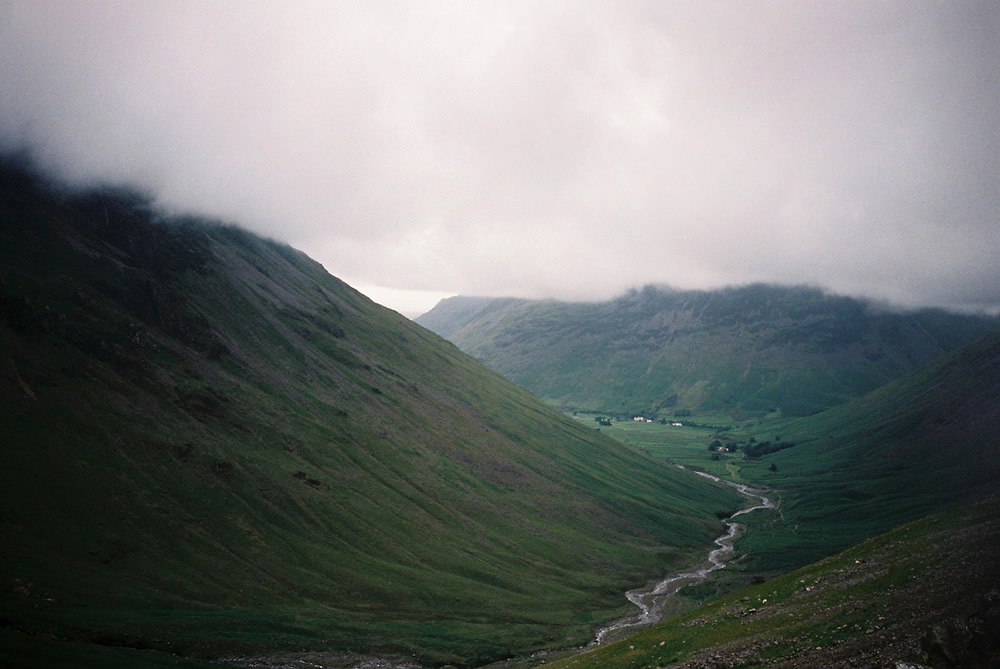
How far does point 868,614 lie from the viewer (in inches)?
2763

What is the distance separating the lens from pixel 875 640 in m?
63.0

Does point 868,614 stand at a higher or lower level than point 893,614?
lower

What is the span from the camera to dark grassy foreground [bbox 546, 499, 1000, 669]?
196 ft

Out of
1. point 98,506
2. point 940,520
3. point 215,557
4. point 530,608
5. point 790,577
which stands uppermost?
point 940,520

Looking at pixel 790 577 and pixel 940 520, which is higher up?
pixel 940 520

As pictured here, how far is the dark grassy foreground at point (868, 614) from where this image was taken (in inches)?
2347

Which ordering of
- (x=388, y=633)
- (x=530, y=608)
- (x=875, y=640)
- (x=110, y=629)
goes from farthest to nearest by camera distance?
(x=530, y=608) → (x=388, y=633) → (x=110, y=629) → (x=875, y=640)

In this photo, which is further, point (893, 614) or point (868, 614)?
point (868, 614)

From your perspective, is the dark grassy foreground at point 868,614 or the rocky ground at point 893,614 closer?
the rocky ground at point 893,614

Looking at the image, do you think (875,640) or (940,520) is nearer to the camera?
(875,640)

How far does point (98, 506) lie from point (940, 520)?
17709 centimetres

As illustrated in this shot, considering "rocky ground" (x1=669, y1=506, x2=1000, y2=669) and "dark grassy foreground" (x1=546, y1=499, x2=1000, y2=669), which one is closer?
"rocky ground" (x1=669, y1=506, x2=1000, y2=669)

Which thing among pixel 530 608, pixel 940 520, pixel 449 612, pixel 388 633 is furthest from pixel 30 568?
pixel 940 520

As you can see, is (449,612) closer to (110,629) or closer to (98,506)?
(110,629)
